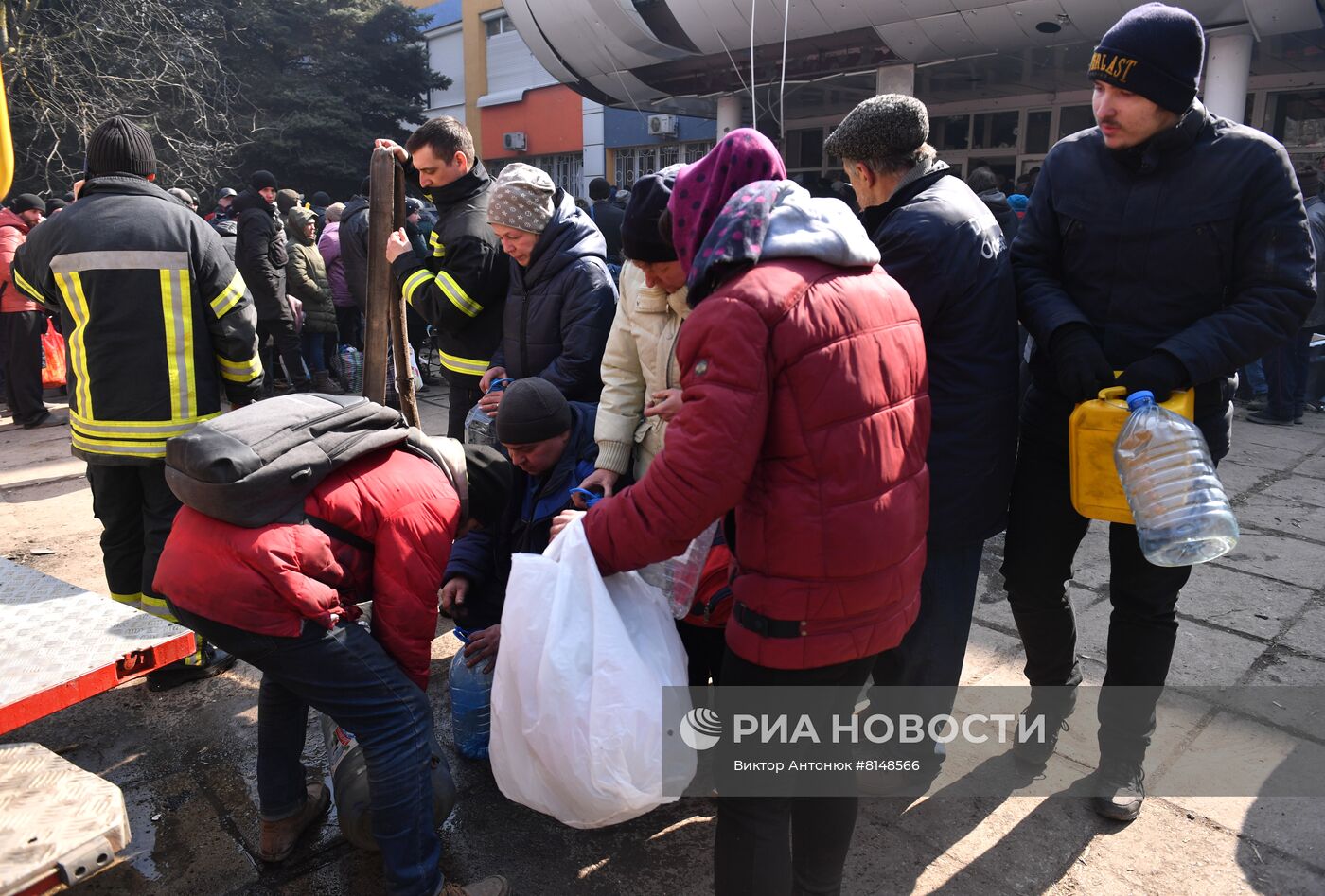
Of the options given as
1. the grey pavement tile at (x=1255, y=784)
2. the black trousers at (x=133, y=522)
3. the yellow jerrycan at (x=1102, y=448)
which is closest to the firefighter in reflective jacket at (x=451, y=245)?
the black trousers at (x=133, y=522)

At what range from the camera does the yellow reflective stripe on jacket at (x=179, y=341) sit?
130 inches

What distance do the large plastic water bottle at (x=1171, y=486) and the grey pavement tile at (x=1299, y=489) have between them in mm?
3981

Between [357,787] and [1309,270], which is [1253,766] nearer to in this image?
[1309,270]

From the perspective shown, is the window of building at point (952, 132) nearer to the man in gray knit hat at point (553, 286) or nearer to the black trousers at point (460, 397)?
the black trousers at point (460, 397)

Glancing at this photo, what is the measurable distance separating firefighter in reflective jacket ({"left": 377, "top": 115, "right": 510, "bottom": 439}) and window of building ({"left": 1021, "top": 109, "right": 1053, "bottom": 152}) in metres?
12.3

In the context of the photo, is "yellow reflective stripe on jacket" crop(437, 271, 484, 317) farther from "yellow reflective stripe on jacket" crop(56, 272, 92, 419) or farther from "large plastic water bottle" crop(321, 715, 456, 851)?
"large plastic water bottle" crop(321, 715, 456, 851)

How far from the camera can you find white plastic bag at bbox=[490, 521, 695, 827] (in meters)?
1.84

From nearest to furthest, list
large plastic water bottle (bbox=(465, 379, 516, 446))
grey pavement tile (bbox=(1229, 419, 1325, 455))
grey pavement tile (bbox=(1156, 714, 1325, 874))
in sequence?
grey pavement tile (bbox=(1156, 714, 1325, 874)) → large plastic water bottle (bbox=(465, 379, 516, 446)) → grey pavement tile (bbox=(1229, 419, 1325, 455))

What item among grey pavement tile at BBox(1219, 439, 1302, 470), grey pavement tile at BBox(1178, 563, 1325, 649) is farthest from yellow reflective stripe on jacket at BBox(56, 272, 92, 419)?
grey pavement tile at BBox(1219, 439, 1302, 470)

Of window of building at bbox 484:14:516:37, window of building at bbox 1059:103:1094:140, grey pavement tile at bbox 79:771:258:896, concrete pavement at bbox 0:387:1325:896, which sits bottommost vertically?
grey pavement tile at bbox 79:771:258:896

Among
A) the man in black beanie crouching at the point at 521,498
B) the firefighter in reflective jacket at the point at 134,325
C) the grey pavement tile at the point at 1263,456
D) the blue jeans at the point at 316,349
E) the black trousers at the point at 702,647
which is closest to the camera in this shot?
the black trousers at the point at 702,647

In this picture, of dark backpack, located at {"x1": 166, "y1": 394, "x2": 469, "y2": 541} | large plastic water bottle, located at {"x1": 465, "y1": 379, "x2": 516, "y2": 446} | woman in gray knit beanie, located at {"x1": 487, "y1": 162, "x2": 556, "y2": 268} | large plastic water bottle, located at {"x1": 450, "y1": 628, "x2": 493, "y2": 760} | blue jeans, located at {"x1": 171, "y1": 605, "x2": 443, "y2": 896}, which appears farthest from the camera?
large plastic water bottle, located at {"x1": 465, "y1": 379, "x2": 516, "y2": 446}

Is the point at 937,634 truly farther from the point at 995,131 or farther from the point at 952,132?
the point at 952,132

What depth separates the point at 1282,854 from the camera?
8.01 ft
